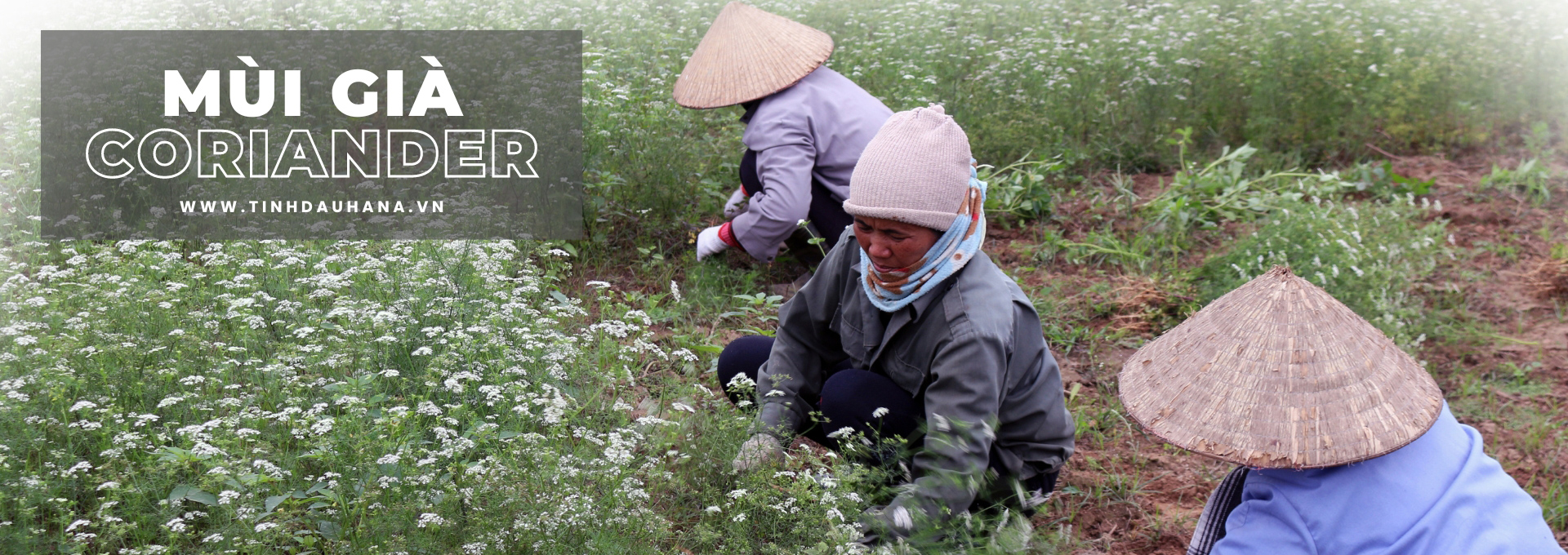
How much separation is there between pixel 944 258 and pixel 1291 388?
0.83 m

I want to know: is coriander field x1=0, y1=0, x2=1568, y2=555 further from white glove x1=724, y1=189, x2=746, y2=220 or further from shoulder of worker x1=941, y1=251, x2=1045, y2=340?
shoulder of worker x1=941, y1=251, x2=1045, y2=340

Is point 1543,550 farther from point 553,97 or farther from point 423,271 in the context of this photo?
point 553,97

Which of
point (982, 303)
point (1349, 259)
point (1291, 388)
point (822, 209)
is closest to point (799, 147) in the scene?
point (822, 209)

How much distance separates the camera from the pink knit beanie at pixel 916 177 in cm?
237

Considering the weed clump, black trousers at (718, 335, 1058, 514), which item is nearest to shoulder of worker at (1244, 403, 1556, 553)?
black trousers at (718, 335, 1058, 514)

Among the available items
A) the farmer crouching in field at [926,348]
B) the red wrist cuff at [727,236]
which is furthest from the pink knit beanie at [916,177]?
the red wrist cuff at [727,236]

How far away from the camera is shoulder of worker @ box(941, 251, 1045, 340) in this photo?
2381 millimetres

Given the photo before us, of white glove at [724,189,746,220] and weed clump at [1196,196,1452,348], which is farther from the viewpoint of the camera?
white glove at [724,189,746,220]

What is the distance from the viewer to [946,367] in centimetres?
238

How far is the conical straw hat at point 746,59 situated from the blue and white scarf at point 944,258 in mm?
1688

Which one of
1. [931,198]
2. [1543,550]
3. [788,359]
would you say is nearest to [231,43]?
[788,359]

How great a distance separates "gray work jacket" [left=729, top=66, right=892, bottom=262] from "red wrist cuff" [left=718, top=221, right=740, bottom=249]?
71mm

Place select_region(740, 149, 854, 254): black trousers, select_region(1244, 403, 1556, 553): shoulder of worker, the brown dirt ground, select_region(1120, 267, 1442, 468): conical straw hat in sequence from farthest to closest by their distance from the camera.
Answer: select_region(740, 149, 854, 254): black trousers → the brown dirt ground → select_region(1120, 267, 1442, 468): conical straw hat → select_region(1244, 403, 1556, 553): shoulder of worker

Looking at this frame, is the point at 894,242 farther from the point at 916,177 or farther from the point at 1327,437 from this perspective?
the point at 1327,437
